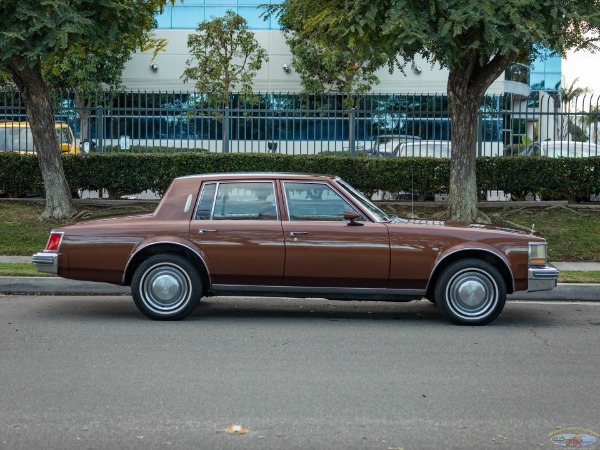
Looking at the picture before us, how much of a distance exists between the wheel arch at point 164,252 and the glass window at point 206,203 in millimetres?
369

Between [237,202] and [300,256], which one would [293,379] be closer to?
[300,256]

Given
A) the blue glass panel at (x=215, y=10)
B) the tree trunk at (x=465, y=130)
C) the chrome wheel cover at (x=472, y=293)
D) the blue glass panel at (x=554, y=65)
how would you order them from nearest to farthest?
the chrome wheel cover at (x=472, y=293) → the tree trunk at (x=465, y=130) → the blue glass panel at (x=215, y=10) → the blue glass panel at (x=554, y=65)

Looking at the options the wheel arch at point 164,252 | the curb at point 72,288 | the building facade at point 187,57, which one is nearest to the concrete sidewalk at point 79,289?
the curb at point 72,288

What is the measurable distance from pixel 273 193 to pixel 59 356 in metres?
2.91

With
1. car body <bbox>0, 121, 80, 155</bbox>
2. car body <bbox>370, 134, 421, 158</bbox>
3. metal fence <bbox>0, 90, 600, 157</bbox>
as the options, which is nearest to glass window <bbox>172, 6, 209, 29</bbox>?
car body <bbox>0, 121, 80, 155</bbox>

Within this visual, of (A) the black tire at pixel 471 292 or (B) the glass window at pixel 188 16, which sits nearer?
(A) the black tire at pixel 471 292

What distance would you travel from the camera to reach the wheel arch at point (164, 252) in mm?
9352

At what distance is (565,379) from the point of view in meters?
7.15

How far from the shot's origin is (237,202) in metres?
9.54

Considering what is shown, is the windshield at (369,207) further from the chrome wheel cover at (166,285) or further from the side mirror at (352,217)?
the chrome wheel cover at (166,285)

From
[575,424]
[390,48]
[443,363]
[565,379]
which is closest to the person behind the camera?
[575,424]

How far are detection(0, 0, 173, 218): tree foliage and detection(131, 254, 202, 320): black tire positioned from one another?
5.49m

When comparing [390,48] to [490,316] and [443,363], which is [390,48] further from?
[443,363]

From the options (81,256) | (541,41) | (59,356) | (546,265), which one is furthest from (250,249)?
(541,41)
